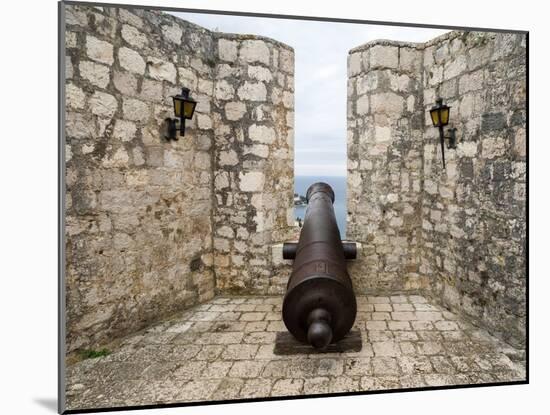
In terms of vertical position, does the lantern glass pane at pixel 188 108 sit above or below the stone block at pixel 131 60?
below

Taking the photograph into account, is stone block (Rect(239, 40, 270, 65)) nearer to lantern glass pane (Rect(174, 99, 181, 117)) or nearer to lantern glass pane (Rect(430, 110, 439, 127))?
lantern glass pane (Rect(174, 99, 181, 117))

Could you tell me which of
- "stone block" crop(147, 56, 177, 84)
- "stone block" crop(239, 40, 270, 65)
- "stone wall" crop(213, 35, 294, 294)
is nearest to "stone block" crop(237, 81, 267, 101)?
"stone wall" crop(213, 35, 294, 294)

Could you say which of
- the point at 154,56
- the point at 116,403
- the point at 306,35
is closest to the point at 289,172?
the point at 306,35

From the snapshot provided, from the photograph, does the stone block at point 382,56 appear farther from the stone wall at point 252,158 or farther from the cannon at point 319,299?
the cannon at point 319,299

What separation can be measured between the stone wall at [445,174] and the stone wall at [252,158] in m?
0.91

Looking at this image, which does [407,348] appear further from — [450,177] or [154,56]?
[154,56]

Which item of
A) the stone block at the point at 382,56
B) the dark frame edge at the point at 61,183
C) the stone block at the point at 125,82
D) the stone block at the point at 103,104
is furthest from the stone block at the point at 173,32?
the stone block at the point at 382,56

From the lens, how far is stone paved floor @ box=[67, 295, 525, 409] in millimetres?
2516

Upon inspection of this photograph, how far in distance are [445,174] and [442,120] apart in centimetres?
61

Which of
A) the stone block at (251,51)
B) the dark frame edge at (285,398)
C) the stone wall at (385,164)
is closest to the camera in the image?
the dark frame edge at (285,398)

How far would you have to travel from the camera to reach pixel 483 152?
3.29 m

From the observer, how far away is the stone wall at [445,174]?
2.99 m

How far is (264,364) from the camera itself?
9.24 ft

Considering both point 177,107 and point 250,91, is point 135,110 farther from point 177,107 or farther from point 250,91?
point 250,91
